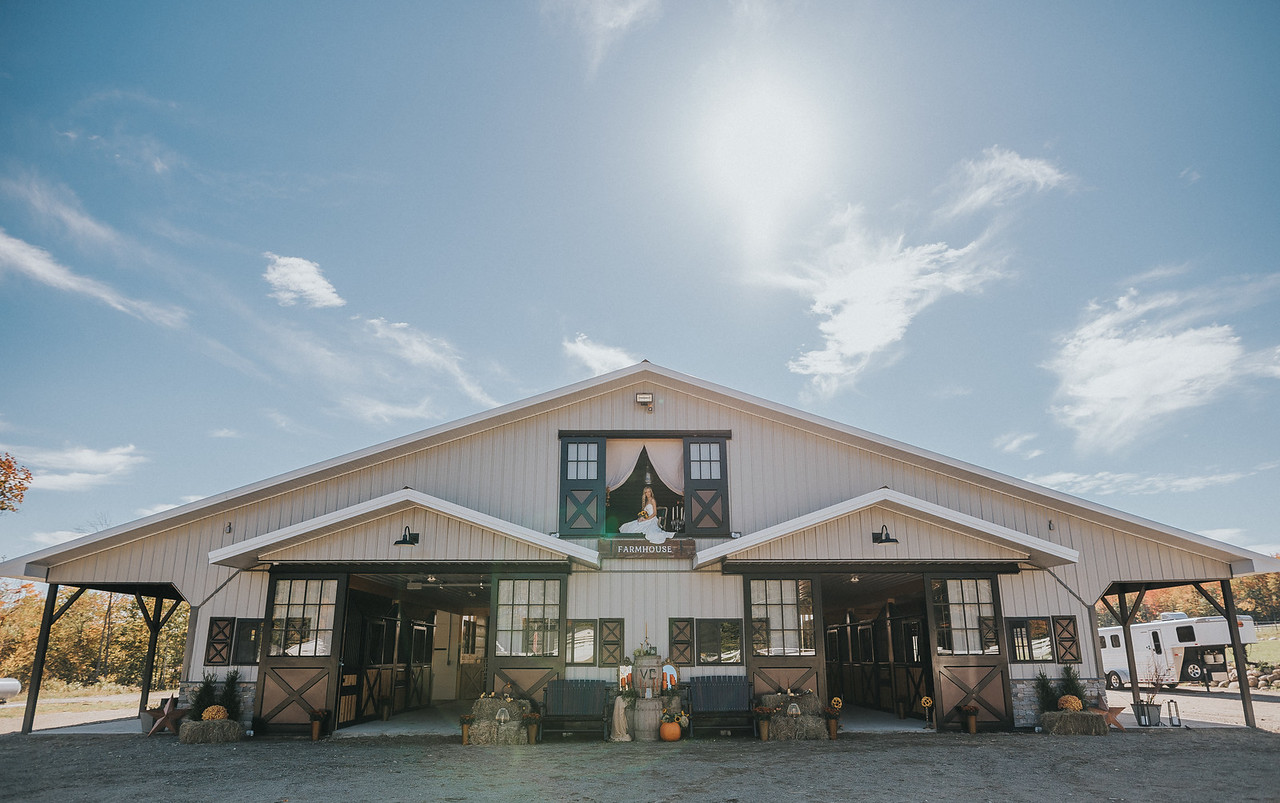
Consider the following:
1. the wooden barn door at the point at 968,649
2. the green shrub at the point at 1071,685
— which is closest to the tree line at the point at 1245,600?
the green shrub at the point at 1071,685

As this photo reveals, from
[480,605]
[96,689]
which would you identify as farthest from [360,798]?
[96,689]

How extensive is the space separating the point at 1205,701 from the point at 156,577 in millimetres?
21641

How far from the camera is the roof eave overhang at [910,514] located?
11.6 metres

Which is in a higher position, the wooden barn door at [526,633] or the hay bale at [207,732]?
the wooden barn door at [526,633]

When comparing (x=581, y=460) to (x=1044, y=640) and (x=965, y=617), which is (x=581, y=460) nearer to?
(x=965, y=617)

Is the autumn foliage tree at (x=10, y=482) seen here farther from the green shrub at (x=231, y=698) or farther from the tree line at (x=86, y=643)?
the green shrub at (x=231, y=698)

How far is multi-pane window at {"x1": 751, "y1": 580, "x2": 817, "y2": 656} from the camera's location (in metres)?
12.1

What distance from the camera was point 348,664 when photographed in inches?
509

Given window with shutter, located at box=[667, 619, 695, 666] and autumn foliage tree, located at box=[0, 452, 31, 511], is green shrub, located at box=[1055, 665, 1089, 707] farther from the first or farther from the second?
autumn foliage tree, located at box=[0, 452, 31, 511]

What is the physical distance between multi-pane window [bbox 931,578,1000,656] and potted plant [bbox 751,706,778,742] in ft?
9.74

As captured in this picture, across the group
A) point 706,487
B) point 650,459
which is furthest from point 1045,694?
point 650,459

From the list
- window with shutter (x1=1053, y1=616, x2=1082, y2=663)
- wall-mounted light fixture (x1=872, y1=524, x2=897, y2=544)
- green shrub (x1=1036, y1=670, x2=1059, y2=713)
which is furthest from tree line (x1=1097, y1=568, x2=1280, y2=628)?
wall-mounted light fixture (x1=872, y1=524, x2=897, y2=544)

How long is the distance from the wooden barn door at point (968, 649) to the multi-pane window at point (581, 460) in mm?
5654

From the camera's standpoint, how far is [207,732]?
11289 millimetres
